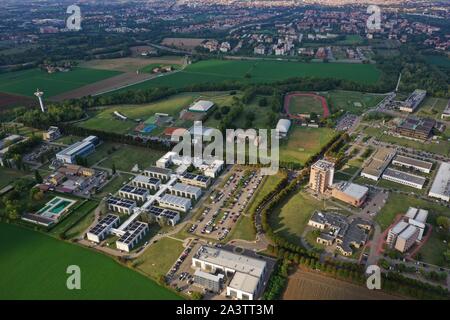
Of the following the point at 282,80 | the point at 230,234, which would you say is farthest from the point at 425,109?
the point at 230,234

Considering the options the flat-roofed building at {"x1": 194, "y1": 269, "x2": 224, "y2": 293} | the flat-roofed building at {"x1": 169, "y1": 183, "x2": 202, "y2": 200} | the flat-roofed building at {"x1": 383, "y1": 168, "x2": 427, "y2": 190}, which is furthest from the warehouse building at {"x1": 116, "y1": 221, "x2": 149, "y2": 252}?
the flat-roofed building at {"x1": 383, "y1": 168, "x2": 427, "y2": 190}

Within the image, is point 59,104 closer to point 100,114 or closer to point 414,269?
point 100,114

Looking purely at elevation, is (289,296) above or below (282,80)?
below

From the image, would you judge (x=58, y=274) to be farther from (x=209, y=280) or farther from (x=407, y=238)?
(x=407, y=238)

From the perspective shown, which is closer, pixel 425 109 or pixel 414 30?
pixel 425 109

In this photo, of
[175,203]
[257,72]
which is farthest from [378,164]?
[257,72]
